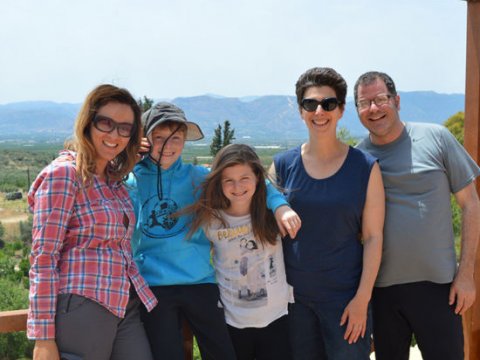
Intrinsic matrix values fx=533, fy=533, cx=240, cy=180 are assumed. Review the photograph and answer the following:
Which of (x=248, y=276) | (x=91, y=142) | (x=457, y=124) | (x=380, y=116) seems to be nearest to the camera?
(x=91, y=142)

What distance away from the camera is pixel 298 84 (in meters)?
2.51

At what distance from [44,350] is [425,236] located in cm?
169

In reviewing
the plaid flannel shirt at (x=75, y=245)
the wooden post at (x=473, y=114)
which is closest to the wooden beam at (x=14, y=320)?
the plaid flannel shirt at (x=75, y=245)

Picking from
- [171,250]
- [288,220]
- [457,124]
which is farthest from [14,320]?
[457,124]

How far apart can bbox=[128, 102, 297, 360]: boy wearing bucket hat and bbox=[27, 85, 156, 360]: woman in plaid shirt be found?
0.35 feet

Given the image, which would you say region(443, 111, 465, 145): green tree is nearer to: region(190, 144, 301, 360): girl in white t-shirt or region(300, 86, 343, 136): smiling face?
region(300, 86, 343, 136): smiling face

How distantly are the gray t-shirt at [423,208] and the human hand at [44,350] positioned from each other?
149 centimetres

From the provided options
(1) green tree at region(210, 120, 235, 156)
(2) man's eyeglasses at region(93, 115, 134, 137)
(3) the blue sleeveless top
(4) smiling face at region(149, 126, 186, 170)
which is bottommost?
(1) green tree at region(210, 120, 235, 156)

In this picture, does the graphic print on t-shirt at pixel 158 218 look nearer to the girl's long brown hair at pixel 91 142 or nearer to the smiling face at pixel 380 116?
the girl's long brown hair at pixel 91 142

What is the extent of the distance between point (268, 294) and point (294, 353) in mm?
305

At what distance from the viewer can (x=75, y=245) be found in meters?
2.07

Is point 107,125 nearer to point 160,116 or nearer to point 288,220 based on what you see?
point 160,116

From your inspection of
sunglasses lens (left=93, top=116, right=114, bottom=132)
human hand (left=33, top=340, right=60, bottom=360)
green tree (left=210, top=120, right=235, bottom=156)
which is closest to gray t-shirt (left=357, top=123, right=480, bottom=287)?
sunglasses lens (left=93, top=116, right=114, bottom=132)

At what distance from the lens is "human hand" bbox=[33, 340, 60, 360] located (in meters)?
1.94
